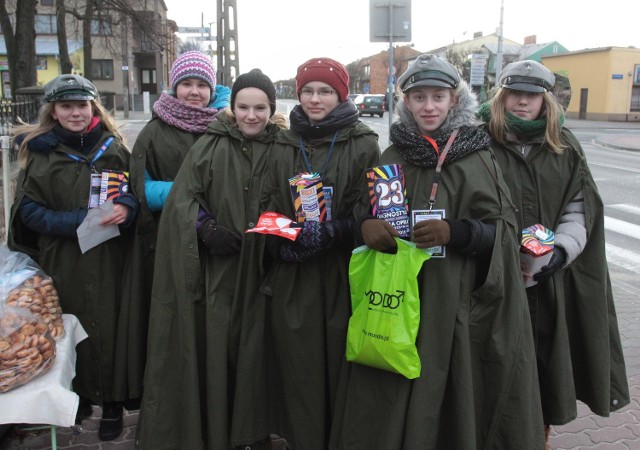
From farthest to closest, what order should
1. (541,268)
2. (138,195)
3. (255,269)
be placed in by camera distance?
(138,195) → (255,269) → (541,268)

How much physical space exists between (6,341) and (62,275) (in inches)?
29.6

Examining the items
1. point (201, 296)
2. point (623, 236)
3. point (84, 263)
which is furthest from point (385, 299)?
point (623, 236)

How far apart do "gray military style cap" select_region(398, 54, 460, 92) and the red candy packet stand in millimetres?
796

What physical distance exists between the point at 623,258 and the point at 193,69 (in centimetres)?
620

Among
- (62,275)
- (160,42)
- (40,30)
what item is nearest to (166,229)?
(62,275)

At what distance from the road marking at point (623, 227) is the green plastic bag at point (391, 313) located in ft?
23.4

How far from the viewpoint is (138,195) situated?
3072mm

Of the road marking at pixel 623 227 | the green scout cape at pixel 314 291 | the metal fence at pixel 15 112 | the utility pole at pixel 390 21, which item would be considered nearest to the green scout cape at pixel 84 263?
the green scout cape at pixel 314 291

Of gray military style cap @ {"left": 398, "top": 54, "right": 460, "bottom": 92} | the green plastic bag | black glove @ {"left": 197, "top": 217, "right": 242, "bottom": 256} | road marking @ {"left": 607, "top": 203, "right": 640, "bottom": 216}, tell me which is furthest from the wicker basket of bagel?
road marking @ {"left": 607, "top": 203, "right": 640, "bottom": 216}

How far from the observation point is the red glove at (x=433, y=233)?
2.29 m

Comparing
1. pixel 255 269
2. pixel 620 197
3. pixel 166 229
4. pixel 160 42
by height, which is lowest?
pixel 620 197

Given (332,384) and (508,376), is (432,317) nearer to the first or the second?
(508,376)

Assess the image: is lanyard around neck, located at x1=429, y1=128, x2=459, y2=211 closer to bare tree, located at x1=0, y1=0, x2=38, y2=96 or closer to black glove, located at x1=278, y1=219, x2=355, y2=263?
black glove, located at x1=278, y1=219, x2=355, y2=263

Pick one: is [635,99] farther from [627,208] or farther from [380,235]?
[380,235]
